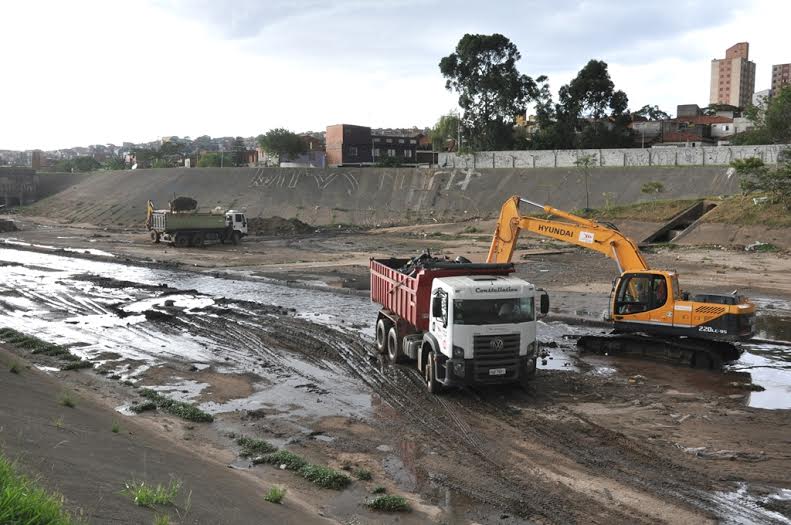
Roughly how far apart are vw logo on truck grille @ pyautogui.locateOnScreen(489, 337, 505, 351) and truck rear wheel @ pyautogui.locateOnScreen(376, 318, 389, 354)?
4.72 meters

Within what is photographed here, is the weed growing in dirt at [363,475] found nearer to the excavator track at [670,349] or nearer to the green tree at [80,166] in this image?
the excavator track at [670,349]

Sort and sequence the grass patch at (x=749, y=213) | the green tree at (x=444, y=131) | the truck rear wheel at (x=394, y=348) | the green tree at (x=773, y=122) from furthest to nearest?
the green tree at (x=444, y=131) → the green tree at (x=773, y=122) → the grass patch at (x=749, y=213) → the truck rear wheel at (x=394, y=348)

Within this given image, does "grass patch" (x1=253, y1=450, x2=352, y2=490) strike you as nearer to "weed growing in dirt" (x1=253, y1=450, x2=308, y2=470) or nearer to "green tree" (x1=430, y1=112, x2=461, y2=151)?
"weed growing in dirt" (x1=253, y1=450, x2=308, y2=470)

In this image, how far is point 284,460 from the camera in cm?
1084

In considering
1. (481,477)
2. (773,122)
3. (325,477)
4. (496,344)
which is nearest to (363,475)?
(325,477)

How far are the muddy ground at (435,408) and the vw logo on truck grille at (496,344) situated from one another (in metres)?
1.28

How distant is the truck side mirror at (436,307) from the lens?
562 inches

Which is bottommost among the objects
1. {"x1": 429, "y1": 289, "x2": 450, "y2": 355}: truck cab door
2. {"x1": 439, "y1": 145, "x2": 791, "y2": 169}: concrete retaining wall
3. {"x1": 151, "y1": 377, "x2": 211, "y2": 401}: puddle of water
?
{"x1": 151, "y1": 377, "x2": 211, "y2": 401}: puddle of water

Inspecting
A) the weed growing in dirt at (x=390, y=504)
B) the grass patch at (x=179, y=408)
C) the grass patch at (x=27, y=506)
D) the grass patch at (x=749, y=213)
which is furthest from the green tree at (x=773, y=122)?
the grass patch at (x=27, y=506)

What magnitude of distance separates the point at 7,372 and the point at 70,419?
3528mm

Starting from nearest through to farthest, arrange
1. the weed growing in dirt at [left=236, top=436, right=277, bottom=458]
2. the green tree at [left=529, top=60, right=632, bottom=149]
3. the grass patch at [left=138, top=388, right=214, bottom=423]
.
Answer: the weed growing in dirt at [left=236, top=436, right=277, bottom=458] → the grass patch at [left=138, top=388, right=214, bottom=423] → the green tree at [left=529, top=60, right=632, bottom=149]

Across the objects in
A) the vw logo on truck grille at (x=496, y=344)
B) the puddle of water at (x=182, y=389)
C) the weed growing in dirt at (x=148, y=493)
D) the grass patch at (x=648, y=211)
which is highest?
the grass patch at (x=648, y=211)

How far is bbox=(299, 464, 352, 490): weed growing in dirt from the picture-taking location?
10.0m

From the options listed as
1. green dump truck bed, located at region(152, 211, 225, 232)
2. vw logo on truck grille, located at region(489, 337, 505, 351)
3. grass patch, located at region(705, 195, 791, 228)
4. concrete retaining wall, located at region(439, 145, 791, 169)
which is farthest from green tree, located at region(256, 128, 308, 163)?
vw logo on truck grille, located at region(489, 337, 505, 351)
